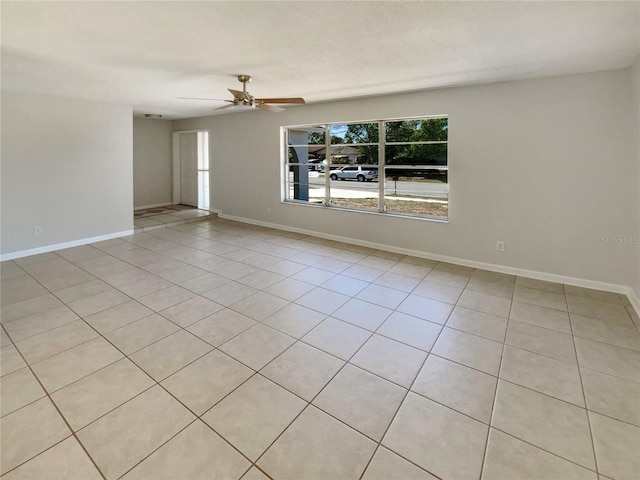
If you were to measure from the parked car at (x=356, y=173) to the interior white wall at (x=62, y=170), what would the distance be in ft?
13.1

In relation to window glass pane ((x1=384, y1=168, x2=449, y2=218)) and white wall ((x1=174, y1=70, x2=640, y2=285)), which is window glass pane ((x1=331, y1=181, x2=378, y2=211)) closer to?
window glass pane ((x1=384, y1=168, x2=449, y2=218))

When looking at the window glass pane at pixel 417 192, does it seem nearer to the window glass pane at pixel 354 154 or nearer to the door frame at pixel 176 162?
the window glass pane at pixel 354 154

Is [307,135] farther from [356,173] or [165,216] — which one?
[165,216]

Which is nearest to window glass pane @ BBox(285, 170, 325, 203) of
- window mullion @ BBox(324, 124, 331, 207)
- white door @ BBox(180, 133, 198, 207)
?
window mullion @ BBox(324, 124, 331, 207)

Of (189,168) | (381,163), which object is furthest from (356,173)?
(189,168)

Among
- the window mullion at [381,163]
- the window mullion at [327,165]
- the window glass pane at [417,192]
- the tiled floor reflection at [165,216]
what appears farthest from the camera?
the tiled floor reflection at [165,216]

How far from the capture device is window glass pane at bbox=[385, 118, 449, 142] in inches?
185

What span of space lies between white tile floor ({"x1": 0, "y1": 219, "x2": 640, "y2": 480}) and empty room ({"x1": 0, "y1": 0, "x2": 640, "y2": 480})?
18 millimetres

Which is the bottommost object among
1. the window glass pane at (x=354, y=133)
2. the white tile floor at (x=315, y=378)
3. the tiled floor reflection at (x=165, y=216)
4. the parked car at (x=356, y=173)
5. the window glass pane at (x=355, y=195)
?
the white tile floor at (x=315, y=378)

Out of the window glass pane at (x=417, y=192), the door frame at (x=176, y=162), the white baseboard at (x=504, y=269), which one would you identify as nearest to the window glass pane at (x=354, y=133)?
the window glass pane at (x=417, y=192)

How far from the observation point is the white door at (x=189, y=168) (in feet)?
28.0

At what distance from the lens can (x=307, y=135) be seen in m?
6.45

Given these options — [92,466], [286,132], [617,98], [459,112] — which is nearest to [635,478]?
[92,466]

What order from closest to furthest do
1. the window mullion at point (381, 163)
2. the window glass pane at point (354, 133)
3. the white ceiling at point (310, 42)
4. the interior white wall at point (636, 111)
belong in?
the white ceiling at point (310, 42) → the interior white wall at point (636, 111) → the window mullion at point (381, 163) → the window glass pane at point (354, 133)
